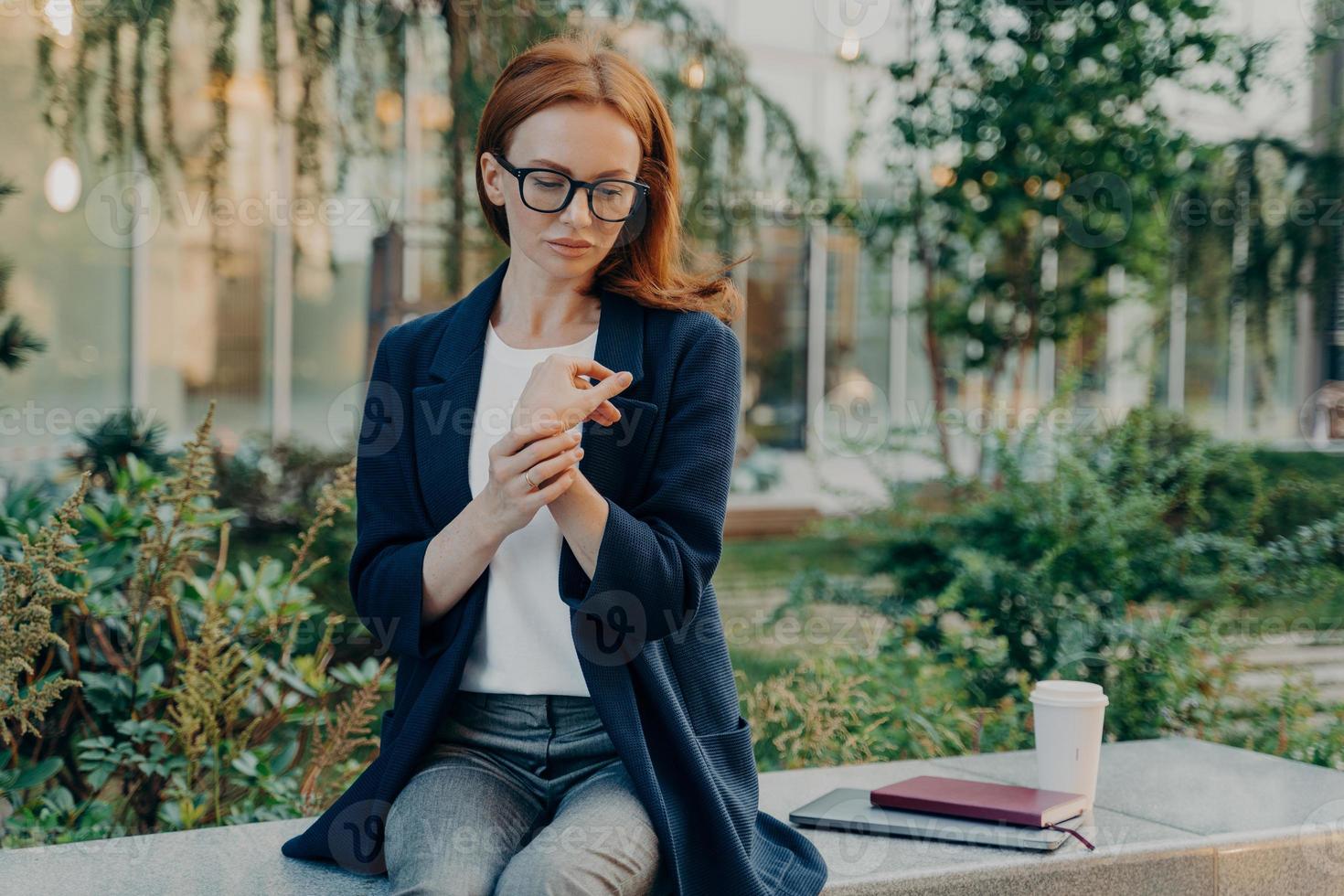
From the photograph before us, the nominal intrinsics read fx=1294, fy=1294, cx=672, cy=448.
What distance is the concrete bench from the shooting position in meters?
1.85

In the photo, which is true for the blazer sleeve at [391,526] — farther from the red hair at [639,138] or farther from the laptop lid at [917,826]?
the laptop lid at [917,826]

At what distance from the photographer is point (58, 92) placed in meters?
4.66

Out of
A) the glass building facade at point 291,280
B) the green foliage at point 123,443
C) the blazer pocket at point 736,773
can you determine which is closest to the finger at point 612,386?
the blazer pocket at point 736,773

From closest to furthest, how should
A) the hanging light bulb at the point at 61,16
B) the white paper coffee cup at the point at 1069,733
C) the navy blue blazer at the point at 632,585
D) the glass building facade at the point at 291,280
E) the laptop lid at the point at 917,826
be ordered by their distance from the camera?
the navy blue blazer at the point at 632,585, the laptop lid at the point at 917,826, the white paper coffee cup at the point at 1069,733, the hanging light bulb at the point at 61,16, the glass building facade at the point at 291,280

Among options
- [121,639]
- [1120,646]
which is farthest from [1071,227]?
[121,639]

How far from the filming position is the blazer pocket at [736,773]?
1752 millimetres

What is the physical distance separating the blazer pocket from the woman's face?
672 mm

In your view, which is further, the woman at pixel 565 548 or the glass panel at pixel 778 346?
the glass panel at pixel 778 346

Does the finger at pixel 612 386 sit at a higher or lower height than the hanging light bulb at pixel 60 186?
lower

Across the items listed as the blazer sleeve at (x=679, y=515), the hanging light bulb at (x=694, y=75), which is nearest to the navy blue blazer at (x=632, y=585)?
the blazer sleeve at (x=679, y=515)

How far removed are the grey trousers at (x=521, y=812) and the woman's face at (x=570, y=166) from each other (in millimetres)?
598

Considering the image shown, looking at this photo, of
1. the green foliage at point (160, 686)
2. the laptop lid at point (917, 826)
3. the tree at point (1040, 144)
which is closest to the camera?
the laptop lid at point (917, 826)

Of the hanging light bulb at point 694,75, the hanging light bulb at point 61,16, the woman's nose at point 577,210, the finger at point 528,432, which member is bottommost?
the finger at point 528,432

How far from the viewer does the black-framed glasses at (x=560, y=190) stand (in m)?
1.70
